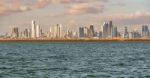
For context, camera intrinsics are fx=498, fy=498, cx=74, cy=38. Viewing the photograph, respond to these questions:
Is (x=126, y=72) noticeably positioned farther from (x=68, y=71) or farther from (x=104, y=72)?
(x=68, y=71)

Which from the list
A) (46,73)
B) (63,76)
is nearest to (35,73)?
(46,73)

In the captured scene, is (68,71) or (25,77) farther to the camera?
(68,71)

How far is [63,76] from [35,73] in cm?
548

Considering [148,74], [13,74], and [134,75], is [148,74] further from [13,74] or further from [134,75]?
[13,74]

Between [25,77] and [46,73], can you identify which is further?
[46,73]

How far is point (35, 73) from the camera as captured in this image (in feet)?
207

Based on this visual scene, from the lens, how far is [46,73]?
62875mm

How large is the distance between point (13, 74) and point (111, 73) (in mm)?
12273

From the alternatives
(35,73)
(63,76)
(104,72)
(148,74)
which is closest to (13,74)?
(35,73)

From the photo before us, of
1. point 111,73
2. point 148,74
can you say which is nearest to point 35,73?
point 111,73

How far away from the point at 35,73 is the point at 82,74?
6.18 m

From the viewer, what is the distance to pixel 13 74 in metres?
62.2

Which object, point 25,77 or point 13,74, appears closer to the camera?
point 25,77

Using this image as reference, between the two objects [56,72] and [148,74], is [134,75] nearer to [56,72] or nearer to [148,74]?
[148,74]
